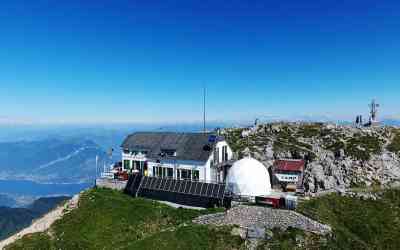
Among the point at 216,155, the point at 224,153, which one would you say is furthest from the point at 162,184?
the point at 224,153

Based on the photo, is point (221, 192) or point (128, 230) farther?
point (221, 192)

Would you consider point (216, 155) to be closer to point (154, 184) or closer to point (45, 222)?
point (154, 184)

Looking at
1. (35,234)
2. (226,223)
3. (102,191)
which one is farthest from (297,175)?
(35,234)

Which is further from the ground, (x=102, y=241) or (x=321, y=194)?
(x=321, y=194)

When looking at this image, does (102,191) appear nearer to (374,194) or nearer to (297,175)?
(297,175)

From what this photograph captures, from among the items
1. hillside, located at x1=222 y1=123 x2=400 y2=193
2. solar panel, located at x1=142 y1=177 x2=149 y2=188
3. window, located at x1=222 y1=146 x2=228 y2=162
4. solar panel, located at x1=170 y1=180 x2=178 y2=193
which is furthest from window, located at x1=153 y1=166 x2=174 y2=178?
hillside, located at x1=222 y1=123 x2=400 y2=193

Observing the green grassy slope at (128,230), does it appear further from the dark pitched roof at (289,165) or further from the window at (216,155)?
the dark pitched roof at (289,165)
